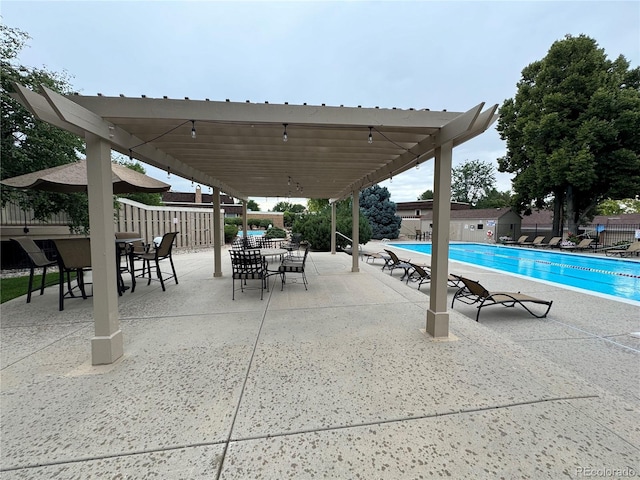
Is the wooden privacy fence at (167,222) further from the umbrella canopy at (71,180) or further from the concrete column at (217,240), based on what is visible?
the umbrella canopy at (71,180)

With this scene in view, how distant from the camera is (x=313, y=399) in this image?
2.38m

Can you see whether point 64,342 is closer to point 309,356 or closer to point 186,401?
point 186,401

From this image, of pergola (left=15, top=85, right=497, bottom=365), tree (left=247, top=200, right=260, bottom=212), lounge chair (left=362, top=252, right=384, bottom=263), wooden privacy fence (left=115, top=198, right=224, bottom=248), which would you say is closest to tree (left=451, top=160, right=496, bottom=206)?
tree (left=247, top=200, right=260, bottom=212)

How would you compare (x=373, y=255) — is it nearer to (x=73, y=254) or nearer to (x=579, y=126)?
(x=73, y=254)

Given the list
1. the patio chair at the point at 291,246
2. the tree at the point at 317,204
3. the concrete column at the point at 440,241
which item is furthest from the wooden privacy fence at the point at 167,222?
the tree at the point at 317,204

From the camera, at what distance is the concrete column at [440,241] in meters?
3.45

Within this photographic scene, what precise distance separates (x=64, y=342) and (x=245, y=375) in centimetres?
262

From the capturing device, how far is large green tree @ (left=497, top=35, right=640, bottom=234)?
15422 millimetres

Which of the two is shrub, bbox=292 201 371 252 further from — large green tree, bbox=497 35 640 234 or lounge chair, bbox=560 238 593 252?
large green tree, bbox=497 35 640 234

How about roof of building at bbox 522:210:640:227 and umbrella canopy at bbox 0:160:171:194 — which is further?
roof of building at bbox 522:210:640:227

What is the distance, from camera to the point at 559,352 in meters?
3.63

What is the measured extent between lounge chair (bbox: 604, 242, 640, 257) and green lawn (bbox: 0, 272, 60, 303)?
22694 millimetres

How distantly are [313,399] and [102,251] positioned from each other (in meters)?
2.61

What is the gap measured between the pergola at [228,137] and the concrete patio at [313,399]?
2.10ft
